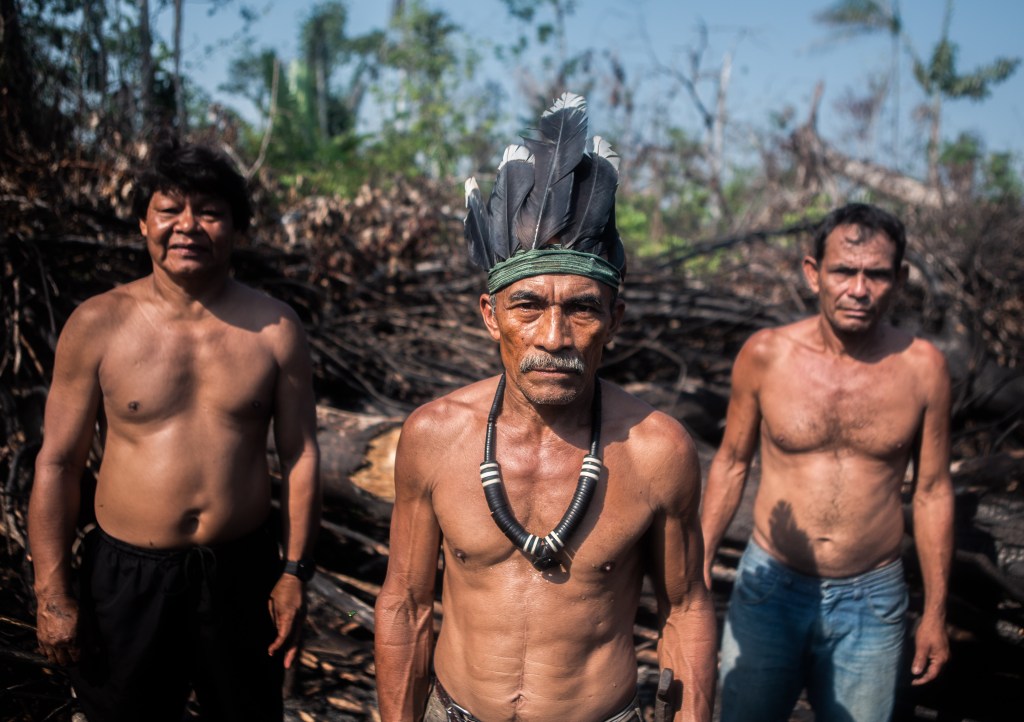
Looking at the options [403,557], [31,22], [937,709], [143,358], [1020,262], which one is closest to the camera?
[403,557]

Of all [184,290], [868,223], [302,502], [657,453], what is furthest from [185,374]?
[868,223]

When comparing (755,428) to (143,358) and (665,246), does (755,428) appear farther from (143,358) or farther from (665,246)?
(665,246)

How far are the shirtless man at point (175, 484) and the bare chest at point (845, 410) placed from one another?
174cm

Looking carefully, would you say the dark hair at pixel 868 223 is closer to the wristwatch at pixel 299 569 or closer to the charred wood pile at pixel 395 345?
the charred wood pile at pixel 395 345

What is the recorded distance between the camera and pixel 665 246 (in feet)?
48.3

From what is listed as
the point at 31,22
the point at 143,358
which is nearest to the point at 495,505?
the point at 143,358

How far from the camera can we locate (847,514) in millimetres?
3068

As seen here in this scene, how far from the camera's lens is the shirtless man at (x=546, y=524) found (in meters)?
1.96

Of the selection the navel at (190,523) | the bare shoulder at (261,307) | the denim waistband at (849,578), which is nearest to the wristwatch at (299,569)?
the navel at (190,523)

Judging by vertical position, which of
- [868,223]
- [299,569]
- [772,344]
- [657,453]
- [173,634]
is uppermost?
[868,223]

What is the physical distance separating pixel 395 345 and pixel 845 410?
13.1 ft

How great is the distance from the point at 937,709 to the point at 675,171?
48.7 ft

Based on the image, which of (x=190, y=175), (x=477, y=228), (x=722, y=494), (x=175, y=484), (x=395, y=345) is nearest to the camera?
(x=477, y=228)

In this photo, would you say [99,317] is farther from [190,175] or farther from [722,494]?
[722,494]
